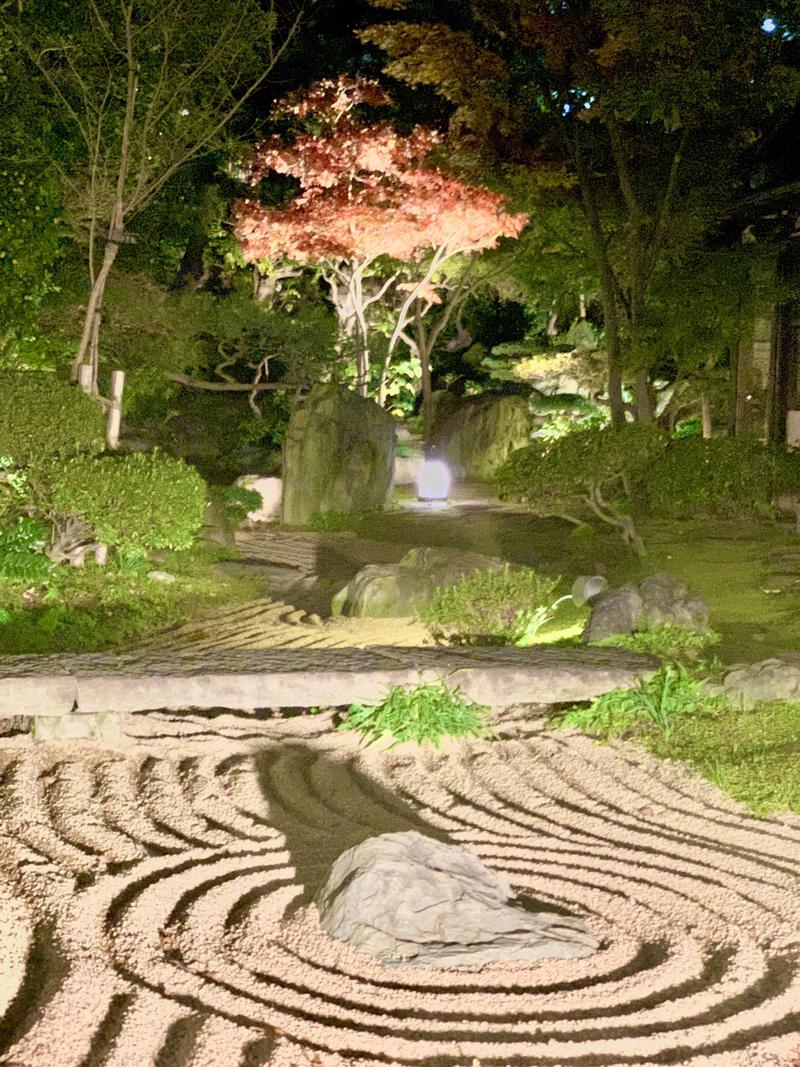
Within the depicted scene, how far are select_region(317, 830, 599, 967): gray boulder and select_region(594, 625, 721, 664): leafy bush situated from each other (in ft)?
11.8

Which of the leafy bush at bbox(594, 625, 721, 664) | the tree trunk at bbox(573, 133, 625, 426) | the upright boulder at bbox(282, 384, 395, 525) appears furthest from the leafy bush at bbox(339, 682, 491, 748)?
the upright boulder at bbox(282, 384, 395, 525)

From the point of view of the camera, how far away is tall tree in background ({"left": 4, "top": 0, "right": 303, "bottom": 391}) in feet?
35.5

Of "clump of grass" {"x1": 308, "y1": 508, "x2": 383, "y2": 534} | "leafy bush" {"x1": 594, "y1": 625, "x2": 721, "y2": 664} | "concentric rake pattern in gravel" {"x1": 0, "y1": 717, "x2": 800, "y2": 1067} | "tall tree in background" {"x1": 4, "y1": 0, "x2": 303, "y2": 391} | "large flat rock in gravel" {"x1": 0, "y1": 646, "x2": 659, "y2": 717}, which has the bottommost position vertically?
"concentric rake pattern in gravel" {"x1": 0, "y1": 717, "x2": 800, "y2": 1067}

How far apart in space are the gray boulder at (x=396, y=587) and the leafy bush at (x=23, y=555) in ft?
8.81

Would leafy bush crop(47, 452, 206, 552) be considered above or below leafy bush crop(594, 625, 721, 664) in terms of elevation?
above

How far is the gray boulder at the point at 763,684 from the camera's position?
616 cm

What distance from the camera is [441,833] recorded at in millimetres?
4594

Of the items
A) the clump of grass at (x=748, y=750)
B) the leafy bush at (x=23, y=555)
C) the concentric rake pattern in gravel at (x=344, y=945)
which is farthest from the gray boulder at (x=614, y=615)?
the leafy bush at (x=23, y=555)

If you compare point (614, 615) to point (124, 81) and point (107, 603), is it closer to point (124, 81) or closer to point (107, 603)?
point (107, 603)

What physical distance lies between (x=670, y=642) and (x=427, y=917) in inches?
167

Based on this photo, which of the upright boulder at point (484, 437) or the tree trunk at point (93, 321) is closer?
the tree trunk at point (93, 321)

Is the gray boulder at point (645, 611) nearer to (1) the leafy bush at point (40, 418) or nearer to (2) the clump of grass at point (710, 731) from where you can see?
(2) the clump of grass at point (710, 731)

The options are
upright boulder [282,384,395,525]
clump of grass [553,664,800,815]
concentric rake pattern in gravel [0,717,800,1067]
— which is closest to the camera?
concentric rake pattern in gravel [0,717,800,1067]

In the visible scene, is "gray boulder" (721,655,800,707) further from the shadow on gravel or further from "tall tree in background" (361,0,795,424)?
"tall tree in background" (361,0,795,424)
